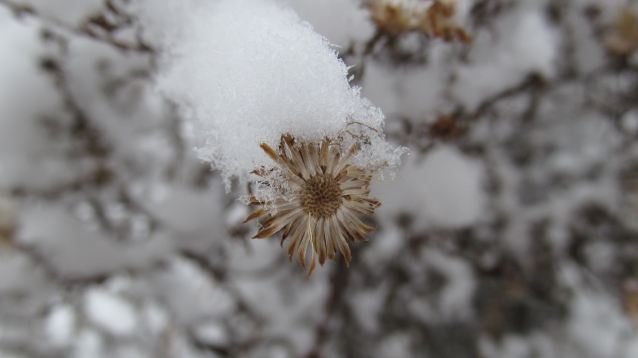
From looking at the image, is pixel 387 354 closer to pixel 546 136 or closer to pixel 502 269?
pixel 502 269

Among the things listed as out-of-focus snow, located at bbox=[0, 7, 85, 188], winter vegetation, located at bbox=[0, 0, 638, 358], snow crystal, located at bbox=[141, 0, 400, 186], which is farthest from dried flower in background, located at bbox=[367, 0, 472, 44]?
out-of-focus snow, located at bbox=[0, 7, 85, 188]

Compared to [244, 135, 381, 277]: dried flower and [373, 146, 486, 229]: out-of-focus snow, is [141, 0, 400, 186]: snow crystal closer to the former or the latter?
[244, 135, 381, 277]: dried flower

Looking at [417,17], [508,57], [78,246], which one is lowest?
[78,246]

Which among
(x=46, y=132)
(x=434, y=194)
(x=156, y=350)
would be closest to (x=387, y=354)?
(x=434, y=194)

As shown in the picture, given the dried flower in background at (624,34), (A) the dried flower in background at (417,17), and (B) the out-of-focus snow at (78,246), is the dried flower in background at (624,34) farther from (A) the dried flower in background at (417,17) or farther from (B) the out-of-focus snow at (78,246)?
(B) the out-of-focus snow at (78,246)

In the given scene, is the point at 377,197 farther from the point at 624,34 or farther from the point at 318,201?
the point at 624,34

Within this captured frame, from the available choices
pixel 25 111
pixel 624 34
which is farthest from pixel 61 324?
pixel 624 34

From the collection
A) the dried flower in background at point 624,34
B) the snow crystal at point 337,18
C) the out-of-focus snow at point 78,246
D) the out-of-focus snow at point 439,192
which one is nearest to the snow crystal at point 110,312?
the out-of-focus snow at point 78,246

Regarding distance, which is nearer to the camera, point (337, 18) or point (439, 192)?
point (337, 18)
